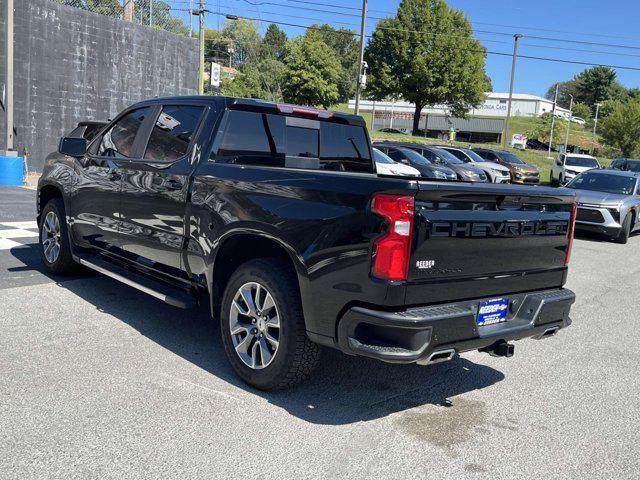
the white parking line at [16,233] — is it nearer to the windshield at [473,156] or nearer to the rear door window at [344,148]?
the rear door window at [344,148]

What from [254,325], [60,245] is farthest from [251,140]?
[60,245]

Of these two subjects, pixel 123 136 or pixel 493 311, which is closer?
pixel 493 311

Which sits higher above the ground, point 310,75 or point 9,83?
point 310,75

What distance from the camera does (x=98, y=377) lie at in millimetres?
4215

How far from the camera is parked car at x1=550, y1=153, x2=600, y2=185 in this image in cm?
2791

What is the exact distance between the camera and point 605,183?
14.9 metres

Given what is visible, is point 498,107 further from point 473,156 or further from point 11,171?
point 11,171

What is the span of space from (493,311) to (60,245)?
4.78m

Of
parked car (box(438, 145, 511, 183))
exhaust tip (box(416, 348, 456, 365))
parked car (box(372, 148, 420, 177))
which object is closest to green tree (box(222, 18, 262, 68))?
parked car (box(438, 145, 511, 183))

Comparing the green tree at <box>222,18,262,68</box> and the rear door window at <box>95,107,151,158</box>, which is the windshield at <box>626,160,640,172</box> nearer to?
→ the rear door window at <box>95,107,151,158</box>

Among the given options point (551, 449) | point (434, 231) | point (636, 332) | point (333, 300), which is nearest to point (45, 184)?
point (333, 300)

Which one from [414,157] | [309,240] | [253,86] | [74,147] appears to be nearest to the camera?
[309,240]

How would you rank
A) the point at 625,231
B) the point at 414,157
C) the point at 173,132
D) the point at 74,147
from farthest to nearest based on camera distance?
the point at 414,157 < the point at 625,231 < the point at 74,147 < the point at 173,132

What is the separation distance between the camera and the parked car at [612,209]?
44.2ft
